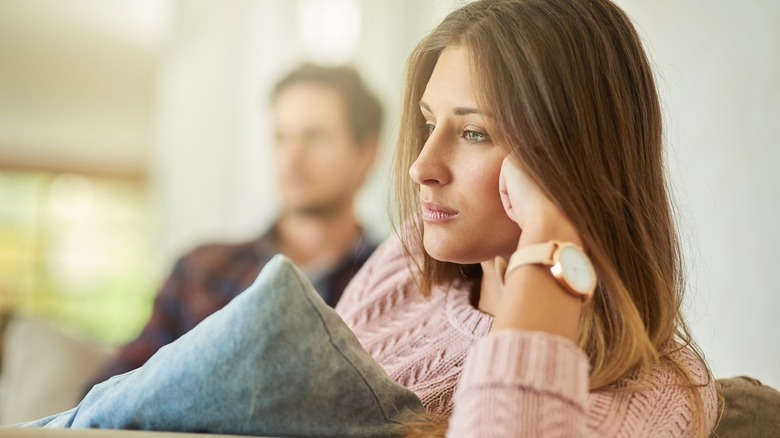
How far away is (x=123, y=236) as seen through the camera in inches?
332

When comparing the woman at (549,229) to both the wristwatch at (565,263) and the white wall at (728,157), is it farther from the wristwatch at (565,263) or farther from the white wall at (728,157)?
the white wall at (728,157)

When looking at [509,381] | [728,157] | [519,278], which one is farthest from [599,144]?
[728,157]

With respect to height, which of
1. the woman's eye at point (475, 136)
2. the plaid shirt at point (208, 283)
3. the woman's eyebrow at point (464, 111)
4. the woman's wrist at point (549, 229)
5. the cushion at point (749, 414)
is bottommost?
the plaid shirt at point (208, 283)

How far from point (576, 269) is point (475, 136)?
0.26 meters

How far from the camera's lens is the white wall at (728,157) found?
1639mm

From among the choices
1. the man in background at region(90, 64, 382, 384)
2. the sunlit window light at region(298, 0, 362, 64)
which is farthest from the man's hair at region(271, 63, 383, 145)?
the sunlit window light at region(298, 0, 362, 64)

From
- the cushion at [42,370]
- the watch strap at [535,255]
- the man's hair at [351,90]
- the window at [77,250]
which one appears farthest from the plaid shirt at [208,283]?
the window at [77,250]

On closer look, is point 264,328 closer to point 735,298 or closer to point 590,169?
point 590,169

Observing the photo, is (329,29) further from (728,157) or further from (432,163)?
(432,163)

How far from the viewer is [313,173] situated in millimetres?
3387

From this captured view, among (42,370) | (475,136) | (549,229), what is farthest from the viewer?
(42,370)

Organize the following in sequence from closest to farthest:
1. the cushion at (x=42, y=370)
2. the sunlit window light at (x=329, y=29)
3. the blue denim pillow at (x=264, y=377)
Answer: the blue denim pillow at (x=264, y=377) → the cushion at (x=42, y=370) → the sunlit window light at (x=329, y=29)

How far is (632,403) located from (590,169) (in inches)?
9.5

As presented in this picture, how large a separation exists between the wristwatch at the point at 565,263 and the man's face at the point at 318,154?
2.58 metres
